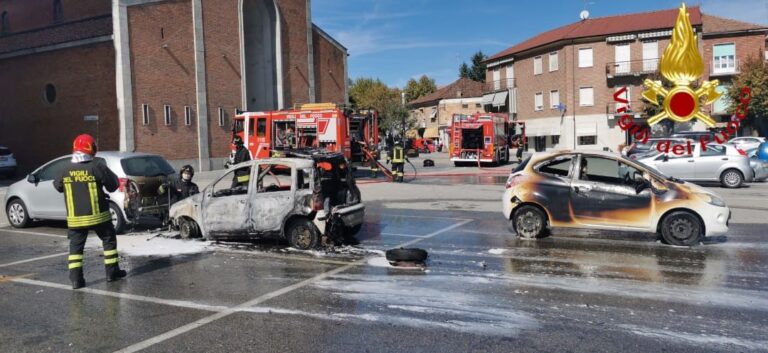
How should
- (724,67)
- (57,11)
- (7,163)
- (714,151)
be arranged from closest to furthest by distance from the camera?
1. (714,151)
2. (7,163)
3. (57,11)
4. (724,67)

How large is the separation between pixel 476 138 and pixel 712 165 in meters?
14.5

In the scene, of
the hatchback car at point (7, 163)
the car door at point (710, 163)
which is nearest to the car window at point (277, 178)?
the car door at point (710, 163)

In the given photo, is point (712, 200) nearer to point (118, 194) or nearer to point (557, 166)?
point (557, 166)

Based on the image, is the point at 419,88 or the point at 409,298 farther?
the point at 419,88

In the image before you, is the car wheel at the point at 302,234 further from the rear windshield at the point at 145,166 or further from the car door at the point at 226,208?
the rear windshield at the point at 145,166

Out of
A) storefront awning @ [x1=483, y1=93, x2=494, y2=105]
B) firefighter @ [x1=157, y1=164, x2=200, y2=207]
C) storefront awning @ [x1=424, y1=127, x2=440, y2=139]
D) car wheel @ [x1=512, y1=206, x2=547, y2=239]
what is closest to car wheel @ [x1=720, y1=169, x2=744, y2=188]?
car wheel @ [x1=512, y1=206, x2=547, y2=239]

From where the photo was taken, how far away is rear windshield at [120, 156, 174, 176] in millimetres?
10633

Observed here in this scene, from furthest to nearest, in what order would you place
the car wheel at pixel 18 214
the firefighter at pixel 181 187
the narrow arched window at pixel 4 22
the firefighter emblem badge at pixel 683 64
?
the narrow arched window at pixel 4 22 < the firefighter emblem badge at pixel 683 64 < the car wheel at pixel 18 214 < the firefighter at pixel 181 187

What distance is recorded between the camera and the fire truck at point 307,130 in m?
21.7

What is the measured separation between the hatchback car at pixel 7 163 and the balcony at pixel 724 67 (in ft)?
151

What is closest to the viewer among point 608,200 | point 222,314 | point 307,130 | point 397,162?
point 222,314

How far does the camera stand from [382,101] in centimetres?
6981

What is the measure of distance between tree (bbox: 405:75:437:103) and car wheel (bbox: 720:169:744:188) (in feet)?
227

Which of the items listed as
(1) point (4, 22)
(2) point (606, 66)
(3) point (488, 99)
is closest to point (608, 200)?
(2) point (606, 66)
